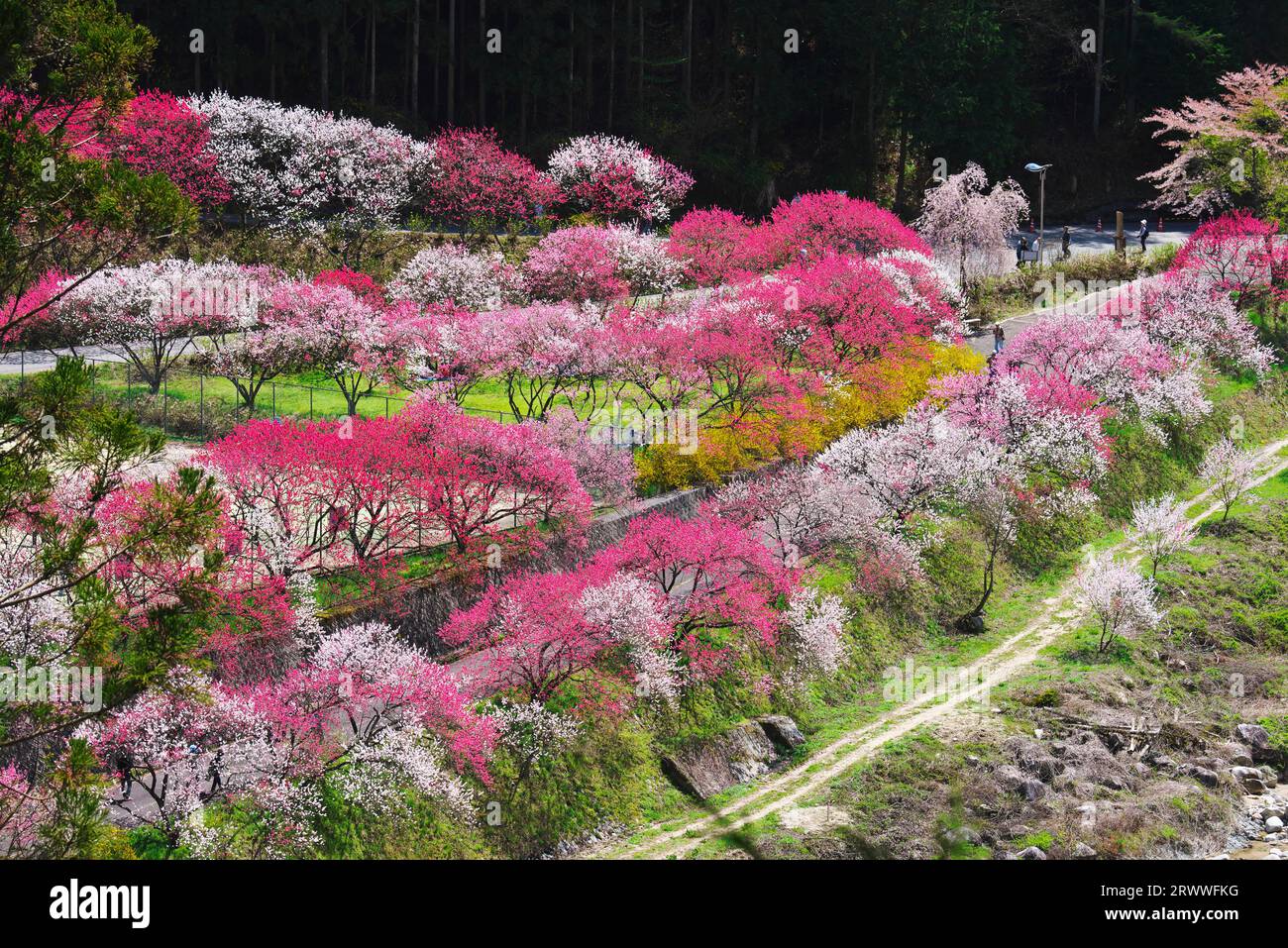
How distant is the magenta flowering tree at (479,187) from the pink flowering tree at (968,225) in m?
17.0

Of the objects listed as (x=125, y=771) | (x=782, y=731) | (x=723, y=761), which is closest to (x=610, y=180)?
(x=782, y=731)

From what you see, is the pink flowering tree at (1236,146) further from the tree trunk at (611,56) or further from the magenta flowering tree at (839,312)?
the tree trunk at (611,56)

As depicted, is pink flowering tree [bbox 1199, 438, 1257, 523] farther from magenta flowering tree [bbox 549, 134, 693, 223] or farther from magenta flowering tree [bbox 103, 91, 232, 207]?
magenta flowering tree [bbox 103, 91, 232, 207]

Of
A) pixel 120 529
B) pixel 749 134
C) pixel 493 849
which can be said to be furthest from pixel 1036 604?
pixel 749 134

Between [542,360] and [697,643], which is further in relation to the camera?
[542,360]

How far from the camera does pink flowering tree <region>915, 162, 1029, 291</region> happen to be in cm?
6406

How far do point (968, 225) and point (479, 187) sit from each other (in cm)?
2117

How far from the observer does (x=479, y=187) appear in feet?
196

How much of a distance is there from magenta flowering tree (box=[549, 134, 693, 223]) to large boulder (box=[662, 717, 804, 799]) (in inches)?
1287

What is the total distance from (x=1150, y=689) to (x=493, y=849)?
17376 mm

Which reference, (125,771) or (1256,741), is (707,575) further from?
(125,771)

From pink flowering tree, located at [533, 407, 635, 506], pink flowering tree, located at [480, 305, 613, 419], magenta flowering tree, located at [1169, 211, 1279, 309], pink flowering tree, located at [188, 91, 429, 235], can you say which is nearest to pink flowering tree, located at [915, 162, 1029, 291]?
magenta flowering tree, located at [1169, 211, 1279, 309]
